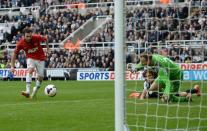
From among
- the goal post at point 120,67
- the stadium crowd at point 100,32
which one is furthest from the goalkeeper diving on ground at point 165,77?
the goal post at point 120,67

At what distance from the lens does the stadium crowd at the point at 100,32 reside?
14.0 m

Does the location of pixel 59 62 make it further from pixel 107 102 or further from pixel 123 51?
pixel 123 51

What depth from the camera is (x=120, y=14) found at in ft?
26.5

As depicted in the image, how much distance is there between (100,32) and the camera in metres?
38.8

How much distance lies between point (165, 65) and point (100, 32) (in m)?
23.8

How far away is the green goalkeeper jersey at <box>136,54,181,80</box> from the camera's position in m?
14.9

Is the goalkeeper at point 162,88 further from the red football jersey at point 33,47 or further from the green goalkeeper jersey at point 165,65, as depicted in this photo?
the red football jersey at point 33,47

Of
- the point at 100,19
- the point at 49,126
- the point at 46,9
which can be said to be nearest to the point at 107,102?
the point at 49,126

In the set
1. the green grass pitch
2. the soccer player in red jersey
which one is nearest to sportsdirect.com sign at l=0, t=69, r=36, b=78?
the soccer player in red jersey

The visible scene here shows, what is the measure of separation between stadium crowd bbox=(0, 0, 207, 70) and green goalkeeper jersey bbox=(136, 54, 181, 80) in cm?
36

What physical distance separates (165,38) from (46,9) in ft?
106

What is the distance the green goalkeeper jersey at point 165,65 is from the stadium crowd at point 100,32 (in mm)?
364

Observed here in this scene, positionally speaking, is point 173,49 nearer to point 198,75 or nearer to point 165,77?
point 165,77

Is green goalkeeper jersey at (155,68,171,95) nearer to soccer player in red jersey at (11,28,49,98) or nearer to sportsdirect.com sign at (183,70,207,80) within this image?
sportsdirect.com sign at (183,70,207,80)
